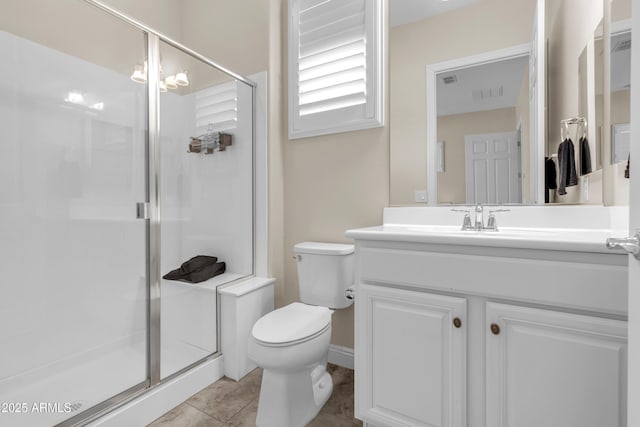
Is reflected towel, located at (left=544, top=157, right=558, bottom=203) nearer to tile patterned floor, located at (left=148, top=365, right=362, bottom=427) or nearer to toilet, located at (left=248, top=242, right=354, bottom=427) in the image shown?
toilet, located at (left=248, top=242, right=354, bottom=427)

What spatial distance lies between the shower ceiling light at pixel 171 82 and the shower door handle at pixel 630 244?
2026 millimetres

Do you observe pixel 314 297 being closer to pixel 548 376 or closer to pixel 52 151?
pixel 548 376

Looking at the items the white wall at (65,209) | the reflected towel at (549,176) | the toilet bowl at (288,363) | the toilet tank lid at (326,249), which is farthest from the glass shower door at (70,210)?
the reflected towel at (549,176)

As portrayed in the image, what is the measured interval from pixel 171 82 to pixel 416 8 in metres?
1.44

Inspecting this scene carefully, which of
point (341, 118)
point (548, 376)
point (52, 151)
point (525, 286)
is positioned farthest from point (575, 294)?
point (52, 151)

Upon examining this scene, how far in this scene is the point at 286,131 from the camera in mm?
2133

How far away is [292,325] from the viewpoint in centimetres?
143

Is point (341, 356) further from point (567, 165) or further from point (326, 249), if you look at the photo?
point (567, 165)

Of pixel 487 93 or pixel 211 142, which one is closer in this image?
pixel 487 93

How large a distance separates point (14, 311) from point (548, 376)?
7.30ft

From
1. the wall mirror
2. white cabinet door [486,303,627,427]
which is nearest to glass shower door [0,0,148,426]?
the wall mirror

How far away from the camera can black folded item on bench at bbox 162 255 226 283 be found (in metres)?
1.86

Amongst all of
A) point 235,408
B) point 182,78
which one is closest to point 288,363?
point 235,408

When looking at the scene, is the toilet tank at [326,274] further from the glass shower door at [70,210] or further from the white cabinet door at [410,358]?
the glass shower door at [70,210]
